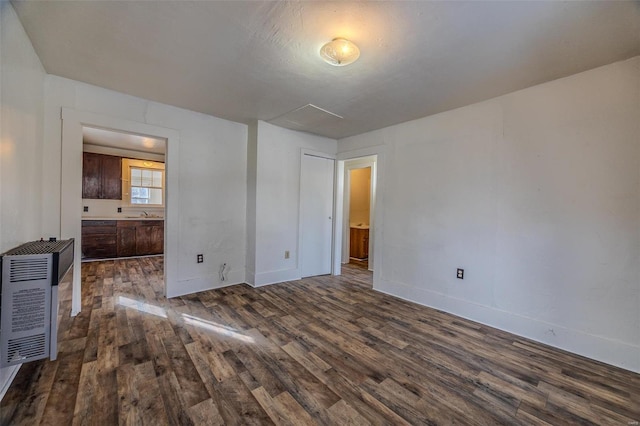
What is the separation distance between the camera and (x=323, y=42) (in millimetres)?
1742

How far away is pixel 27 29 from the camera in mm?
1723

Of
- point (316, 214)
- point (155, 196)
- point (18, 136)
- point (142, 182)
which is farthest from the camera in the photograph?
point (155, 196)

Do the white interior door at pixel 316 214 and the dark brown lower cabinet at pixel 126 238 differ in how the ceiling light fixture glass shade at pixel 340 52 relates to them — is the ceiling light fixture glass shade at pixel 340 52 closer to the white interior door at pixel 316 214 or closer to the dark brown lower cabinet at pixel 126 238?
the white interior door at pixel 316 214

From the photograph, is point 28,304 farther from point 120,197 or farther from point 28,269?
point 120,197

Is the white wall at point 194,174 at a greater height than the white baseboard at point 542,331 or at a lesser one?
greater

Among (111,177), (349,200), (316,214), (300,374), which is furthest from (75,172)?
(349,200)

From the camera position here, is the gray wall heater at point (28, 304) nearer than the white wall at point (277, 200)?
Yes

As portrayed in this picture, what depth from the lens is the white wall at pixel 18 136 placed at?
1.48 m

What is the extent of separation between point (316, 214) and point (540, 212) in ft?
9.21

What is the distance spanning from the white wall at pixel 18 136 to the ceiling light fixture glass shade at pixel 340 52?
1.88m

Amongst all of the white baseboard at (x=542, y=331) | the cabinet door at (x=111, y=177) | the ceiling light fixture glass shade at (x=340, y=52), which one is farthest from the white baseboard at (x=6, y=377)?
the cabinet door at (x=111, y=177)

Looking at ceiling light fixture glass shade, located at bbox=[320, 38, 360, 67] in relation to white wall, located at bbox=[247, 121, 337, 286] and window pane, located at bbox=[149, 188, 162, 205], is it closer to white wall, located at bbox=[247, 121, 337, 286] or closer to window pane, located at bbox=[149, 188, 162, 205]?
white wall, located at bbox=[247, 121, 337, 286]

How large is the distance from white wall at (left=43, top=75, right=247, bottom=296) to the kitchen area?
6.71 feet

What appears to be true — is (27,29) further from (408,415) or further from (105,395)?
(408,415)
